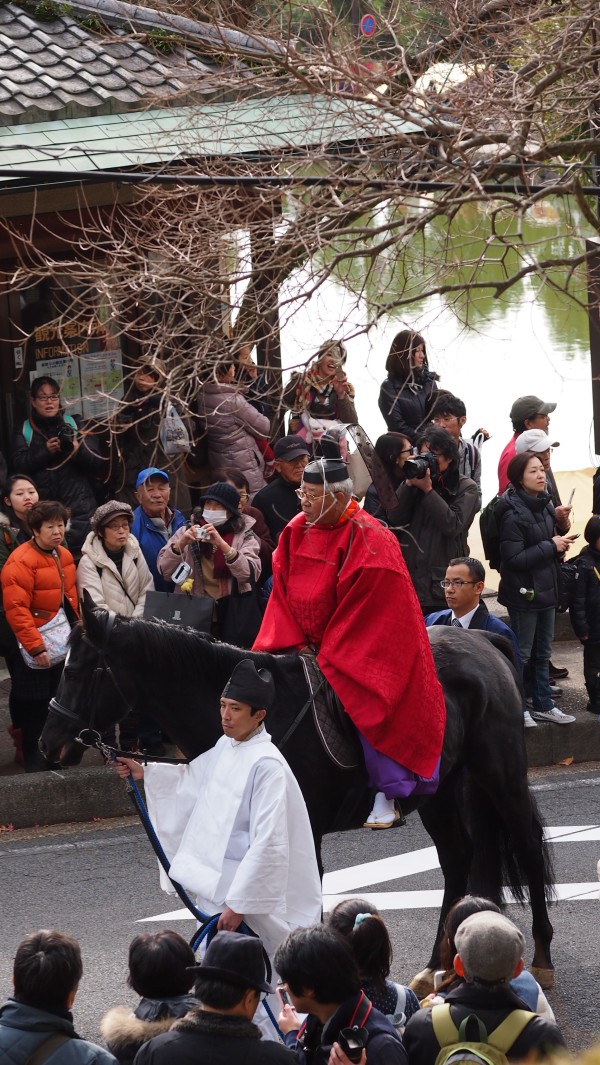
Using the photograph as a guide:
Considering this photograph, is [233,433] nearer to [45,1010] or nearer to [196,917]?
[196,917]

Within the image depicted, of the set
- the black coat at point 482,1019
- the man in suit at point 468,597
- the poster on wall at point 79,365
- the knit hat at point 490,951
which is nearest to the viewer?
the black coat at point 482,1019

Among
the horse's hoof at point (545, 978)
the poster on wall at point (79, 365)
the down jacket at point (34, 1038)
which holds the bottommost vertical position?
the horse's hoof at point (545, 978)

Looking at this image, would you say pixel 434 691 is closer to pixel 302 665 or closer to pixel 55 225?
pixel 302 665

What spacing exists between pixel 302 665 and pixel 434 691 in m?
0.64

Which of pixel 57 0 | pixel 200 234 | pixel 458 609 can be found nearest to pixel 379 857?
pixel 458 609

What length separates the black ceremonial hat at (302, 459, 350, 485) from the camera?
6145mm

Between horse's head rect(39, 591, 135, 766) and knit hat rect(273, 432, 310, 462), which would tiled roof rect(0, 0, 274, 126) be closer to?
knit hat rect(273, 432, 310, 462)

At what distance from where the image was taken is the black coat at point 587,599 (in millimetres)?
10273

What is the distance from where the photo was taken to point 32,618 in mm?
9266

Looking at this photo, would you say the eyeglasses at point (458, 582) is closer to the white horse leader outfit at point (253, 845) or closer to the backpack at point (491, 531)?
the backpack at point (491, 531)

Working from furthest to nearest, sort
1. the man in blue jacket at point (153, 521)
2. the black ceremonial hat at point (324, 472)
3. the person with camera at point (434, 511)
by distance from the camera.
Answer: the person with camera at point (434, 511) → the man in blue jacket at point (153, 521) → the black ceremonial hat at point (324, 472)

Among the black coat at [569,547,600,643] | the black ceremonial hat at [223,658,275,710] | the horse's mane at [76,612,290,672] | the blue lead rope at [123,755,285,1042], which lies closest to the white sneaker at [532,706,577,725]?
the black coat at [569,547,600,643]

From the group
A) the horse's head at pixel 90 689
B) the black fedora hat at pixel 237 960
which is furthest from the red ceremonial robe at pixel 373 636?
the black fedora hat at pixel 237 960

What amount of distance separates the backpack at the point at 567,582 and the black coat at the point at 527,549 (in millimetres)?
208
